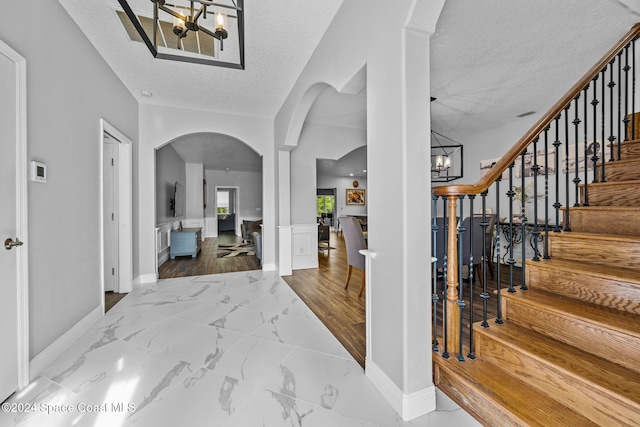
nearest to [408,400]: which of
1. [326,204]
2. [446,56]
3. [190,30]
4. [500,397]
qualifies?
[500,397]

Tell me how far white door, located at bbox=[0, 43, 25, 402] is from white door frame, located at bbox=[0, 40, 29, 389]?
0.02 m

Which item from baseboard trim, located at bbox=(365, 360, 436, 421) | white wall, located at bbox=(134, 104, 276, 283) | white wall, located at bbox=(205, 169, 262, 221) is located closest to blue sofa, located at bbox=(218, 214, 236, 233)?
white wall, located at bbox=(205, 169, 262, 221)

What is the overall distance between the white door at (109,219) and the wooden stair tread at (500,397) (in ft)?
13.1

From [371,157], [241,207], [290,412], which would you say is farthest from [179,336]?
[241,207]

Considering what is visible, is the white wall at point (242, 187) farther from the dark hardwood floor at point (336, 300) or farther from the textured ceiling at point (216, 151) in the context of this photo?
the dark hardwood floor at point (336, 300)

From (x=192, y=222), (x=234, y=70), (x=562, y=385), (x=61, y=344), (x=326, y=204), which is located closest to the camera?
(x=562, y=385)

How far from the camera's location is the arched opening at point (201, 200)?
5.17 metres

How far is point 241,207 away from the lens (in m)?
10.9

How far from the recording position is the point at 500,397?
1.28m

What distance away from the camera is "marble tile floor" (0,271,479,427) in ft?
4.61

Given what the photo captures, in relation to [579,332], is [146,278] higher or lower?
lower

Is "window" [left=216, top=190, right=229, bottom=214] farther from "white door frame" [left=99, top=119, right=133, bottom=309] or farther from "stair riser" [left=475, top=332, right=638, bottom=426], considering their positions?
"stair riser" [left=475, top=332, right=638, bottom=426]

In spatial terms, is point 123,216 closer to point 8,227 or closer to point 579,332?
point 8,227

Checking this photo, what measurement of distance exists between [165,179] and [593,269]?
21.5 ft
